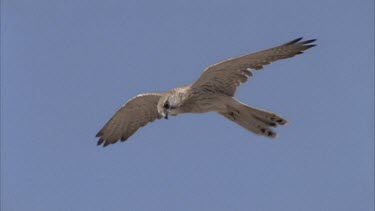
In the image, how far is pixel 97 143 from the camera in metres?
12.0

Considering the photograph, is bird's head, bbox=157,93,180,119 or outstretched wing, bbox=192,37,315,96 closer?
outstretched wing, bbox=192,37,315,96

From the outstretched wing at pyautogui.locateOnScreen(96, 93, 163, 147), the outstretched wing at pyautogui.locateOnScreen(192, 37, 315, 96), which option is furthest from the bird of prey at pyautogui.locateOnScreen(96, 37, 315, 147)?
the outstretched wing at pyautogui.locateOnScreen(96, 93, 163, 147)

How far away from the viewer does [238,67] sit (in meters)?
10.7

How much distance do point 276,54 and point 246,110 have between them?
0.81 m

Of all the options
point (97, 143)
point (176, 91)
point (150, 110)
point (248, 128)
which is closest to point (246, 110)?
point (248, 128)

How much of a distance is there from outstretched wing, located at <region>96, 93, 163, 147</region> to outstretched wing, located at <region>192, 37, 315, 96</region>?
→ 3.72ft

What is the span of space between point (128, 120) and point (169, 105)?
132cm

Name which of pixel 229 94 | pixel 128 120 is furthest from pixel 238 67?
pixel 128 120

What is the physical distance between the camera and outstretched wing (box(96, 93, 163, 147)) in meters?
11.8

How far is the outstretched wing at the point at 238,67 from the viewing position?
10500 millimetres

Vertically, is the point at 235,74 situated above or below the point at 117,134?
above

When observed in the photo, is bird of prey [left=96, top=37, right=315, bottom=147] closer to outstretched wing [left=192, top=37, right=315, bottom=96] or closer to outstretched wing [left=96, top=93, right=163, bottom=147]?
outstretched wing [left=192, top=37, right=315, bottom=96]

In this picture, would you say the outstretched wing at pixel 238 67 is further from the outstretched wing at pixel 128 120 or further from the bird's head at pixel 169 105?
the outstretched wing at pixel 128 120

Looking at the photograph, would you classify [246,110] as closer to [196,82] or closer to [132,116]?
[196,82]
